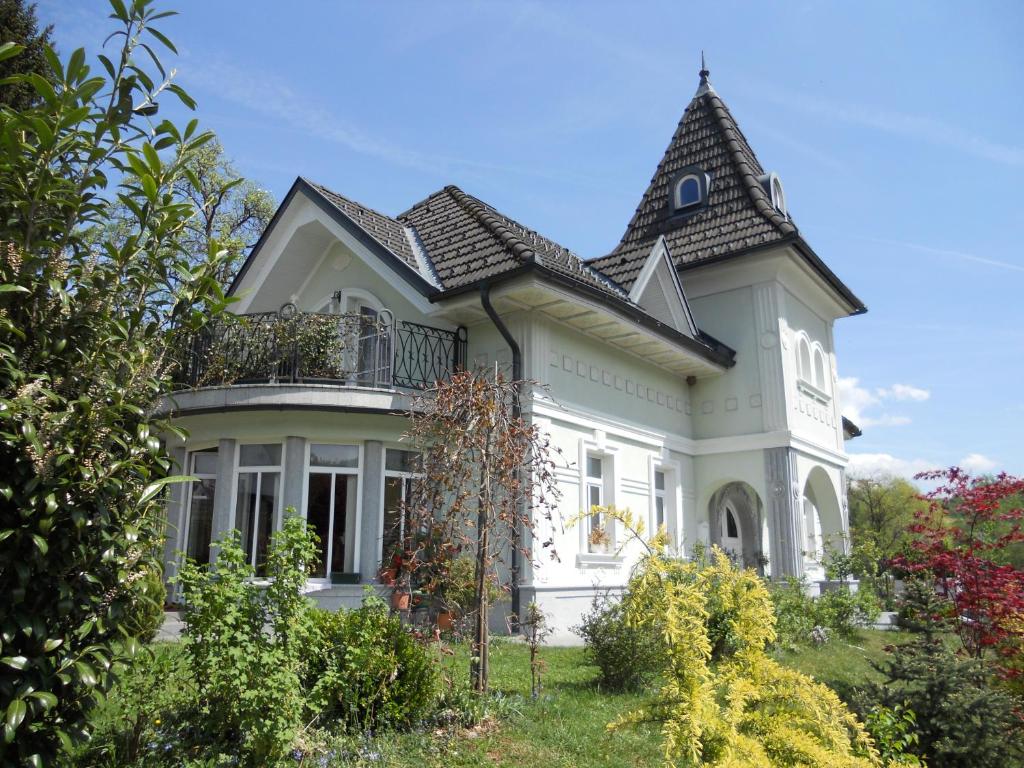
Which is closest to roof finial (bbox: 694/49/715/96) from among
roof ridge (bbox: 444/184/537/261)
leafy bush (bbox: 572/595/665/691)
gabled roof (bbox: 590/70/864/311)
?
gabled roof (bbox: 590/70/864/311)

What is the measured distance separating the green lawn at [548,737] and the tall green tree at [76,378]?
2.57 m

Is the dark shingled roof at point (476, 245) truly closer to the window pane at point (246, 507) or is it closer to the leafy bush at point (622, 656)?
the window pane at point (246, 507)

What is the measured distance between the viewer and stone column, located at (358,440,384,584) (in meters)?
11.0

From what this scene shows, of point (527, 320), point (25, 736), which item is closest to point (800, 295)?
point (527, 320)

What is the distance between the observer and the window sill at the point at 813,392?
16.5 metres

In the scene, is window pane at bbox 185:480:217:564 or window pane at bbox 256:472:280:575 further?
window pane at bbox 185:480:217:564

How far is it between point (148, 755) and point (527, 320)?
814cm

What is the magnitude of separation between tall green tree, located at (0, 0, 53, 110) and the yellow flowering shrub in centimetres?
1616

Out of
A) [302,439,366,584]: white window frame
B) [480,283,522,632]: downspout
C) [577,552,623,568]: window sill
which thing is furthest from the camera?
[577,552,623,568]: window sill

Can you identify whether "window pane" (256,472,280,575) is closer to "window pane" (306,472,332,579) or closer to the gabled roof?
"window pane" (306,472,332,579)

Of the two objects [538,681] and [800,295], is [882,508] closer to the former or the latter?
[800,295]

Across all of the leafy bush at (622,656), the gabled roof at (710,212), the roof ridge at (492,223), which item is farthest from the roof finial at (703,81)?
the leafy bush at (622,656)

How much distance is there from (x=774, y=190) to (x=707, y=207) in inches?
66.3

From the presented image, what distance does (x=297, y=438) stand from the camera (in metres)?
11.1
